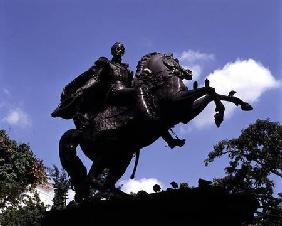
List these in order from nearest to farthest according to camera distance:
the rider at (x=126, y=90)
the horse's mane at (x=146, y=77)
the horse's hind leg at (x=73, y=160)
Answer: the rider at (x=126, y=90) < the horse's mane at (x=146, y=77) < the horse's hind leg at (x=73, y=160)

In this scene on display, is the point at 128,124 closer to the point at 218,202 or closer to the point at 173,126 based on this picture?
the point at 173,126

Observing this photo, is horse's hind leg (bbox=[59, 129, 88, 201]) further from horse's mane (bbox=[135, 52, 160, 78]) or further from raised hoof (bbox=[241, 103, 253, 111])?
raised hoof (bbox=[241, 103, 253, 111])

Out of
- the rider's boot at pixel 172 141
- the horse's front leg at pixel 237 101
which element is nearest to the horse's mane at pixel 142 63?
the rider's boot at pixel 172 141

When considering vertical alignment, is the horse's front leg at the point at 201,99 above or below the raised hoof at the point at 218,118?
above

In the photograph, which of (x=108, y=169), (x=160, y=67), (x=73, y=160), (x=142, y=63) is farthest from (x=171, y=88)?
(x=73, y=160)

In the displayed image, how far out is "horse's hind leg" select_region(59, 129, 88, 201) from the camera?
7645 mm

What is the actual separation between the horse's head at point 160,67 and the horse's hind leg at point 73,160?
1320 millimetres

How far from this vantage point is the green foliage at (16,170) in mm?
30375

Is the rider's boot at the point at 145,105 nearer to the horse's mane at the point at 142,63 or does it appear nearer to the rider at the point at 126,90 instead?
the rider at the point at 126,90

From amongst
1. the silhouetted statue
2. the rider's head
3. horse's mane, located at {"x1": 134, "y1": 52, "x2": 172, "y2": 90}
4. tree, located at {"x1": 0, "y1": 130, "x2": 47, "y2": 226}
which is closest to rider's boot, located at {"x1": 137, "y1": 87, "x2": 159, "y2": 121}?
the silhouetted statue

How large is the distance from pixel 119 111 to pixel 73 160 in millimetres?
975

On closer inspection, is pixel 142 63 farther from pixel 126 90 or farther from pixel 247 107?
pixel 247 107

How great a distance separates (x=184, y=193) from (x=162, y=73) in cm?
225

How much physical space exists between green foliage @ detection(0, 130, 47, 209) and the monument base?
2494cm
